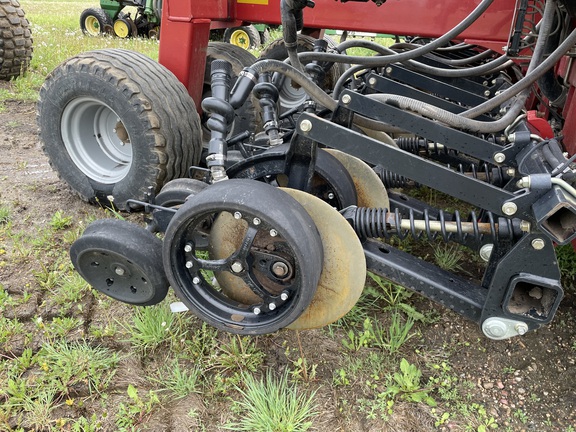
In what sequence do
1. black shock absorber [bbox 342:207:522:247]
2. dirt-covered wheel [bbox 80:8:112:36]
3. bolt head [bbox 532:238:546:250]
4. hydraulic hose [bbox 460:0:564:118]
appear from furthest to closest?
dirt-covered wheel [bbox 80:8:112:36]
hydraulic hose [bbox 460:0:564:118]
black shock absorber [bbox 342:207:522:247]
bolt head [bbox 532:238:546:250]

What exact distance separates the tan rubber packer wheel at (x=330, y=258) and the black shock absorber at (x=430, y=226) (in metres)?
0.09

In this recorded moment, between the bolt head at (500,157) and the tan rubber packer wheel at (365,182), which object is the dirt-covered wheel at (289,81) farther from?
the bolt head at (500,157)

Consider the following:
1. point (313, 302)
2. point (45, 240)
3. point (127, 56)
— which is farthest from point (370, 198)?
point (45, 240)

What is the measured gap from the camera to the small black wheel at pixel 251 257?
5.46 feet

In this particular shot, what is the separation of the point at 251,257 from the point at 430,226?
0.64 meters

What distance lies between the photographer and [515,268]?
166 centimetres

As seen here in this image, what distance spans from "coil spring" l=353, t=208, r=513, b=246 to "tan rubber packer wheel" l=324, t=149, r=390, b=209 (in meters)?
0.56

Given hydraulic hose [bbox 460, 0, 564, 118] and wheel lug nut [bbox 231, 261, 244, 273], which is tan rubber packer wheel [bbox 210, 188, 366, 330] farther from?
hydraulic hose [bbox 460, 0, 564, 118]

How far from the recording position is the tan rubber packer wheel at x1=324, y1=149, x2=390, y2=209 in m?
2.46

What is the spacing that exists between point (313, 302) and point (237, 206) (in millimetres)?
511

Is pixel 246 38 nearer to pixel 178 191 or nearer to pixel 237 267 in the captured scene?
pixel 178 191

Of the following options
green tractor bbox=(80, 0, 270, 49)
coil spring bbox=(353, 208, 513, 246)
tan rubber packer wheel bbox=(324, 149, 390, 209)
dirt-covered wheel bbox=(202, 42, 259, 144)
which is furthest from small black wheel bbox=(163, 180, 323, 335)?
green tractor bbox=(80, 0, 270, 49)

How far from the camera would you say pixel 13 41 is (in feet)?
17.6

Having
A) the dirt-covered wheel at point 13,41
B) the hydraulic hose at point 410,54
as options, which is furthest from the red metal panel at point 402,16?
the dirt-covered wheel at point 13,41
